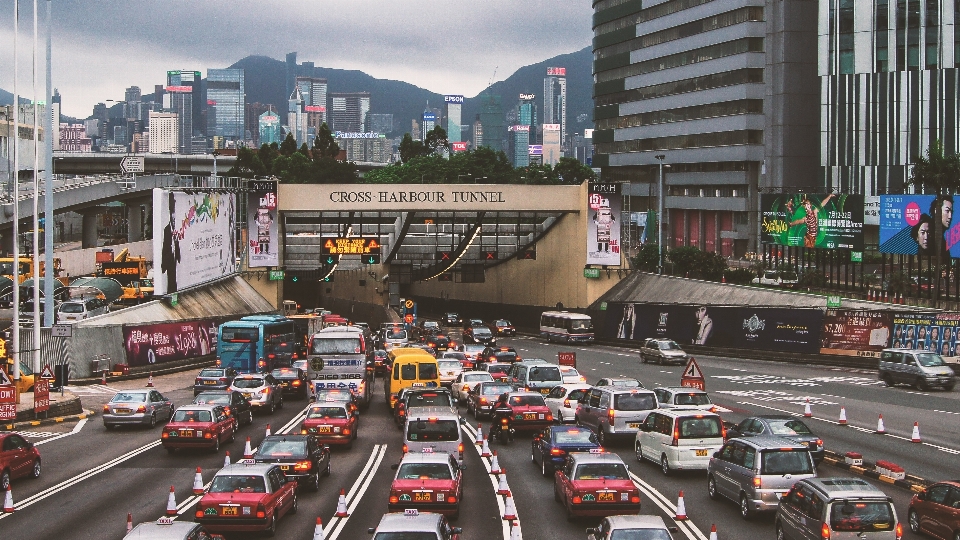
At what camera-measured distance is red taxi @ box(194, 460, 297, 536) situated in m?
21.0

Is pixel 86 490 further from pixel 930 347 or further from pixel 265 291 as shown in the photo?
Answer: pixel 265 291

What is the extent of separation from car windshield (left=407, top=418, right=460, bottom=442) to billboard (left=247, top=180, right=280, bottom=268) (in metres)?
51.6

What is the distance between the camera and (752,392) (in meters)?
46.5

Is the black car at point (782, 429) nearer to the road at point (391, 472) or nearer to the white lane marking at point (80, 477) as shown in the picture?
the road at point (391, 472)

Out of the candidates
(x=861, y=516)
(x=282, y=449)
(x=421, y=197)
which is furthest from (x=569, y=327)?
(x=861, y=516)

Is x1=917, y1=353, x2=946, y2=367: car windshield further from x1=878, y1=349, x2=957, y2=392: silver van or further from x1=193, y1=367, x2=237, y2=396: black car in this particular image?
x1=193, y1=367, x2=237, y2=396: black car

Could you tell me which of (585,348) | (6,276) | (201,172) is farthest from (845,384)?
(201,172)

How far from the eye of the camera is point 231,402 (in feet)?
120

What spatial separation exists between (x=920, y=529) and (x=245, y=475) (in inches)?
494

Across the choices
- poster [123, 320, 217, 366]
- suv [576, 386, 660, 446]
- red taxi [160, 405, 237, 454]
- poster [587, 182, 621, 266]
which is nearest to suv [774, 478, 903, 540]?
suv [576, 386, 660, 446]

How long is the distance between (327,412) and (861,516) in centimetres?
1781

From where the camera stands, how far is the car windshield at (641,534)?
17.0m

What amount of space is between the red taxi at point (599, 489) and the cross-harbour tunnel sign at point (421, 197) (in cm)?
5642

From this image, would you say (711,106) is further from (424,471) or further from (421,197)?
(424,471)
